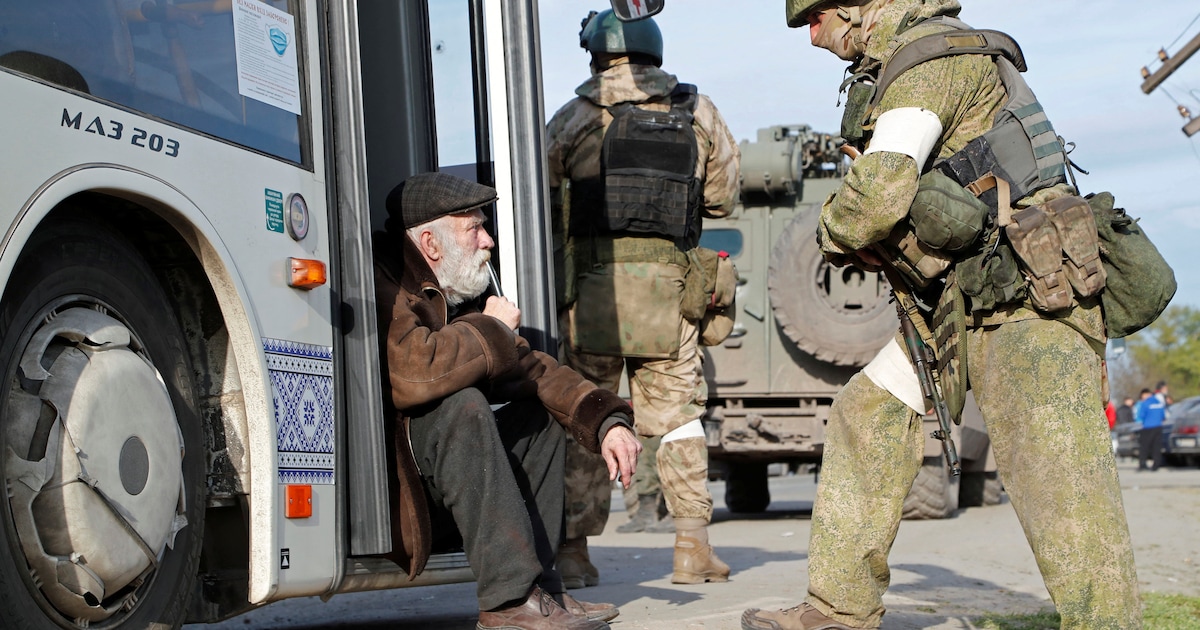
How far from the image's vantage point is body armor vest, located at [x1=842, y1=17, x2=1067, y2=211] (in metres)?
3.67

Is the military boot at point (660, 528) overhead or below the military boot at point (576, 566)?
below

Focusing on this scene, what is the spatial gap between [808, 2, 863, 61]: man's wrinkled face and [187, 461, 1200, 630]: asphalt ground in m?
1.81

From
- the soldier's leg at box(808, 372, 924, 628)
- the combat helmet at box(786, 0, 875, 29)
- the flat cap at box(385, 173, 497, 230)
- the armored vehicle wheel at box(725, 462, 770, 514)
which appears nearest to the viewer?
the soldier's leg at box(808, 372, 924, 628)

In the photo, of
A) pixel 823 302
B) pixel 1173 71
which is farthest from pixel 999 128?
pixel 1173 71

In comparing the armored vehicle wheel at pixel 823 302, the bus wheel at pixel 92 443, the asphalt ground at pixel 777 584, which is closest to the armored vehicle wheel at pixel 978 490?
the asphalt ground at pixel 777 584

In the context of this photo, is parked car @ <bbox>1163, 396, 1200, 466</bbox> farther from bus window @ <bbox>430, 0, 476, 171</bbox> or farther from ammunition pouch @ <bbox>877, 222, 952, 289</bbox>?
ammunition pouch @ <bbox>877, 222, 952, 289</bbox>

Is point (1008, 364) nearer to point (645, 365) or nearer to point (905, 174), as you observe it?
point (905, 174)

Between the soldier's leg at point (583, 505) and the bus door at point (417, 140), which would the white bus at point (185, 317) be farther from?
the soldier's leg at point (583, 505)

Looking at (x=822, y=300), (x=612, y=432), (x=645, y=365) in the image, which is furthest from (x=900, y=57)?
(x=822, y=300)

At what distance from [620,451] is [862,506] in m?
0.71

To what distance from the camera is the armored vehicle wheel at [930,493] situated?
1046cm

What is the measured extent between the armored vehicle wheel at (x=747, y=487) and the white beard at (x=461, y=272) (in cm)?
888

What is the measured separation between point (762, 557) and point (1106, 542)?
4.20 m

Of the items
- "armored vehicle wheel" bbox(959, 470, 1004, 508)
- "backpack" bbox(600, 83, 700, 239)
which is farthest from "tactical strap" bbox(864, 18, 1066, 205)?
"armored vehicle wheel" bbox(959, 470, 1004, 508)
